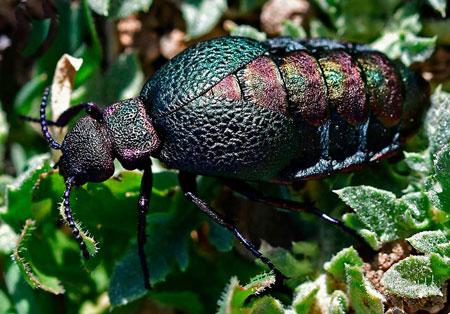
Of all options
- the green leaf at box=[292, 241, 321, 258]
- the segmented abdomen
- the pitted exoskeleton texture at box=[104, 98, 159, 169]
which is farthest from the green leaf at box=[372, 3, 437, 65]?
the pitted exoskeleton texture at box=[104, 98, 159, 169]

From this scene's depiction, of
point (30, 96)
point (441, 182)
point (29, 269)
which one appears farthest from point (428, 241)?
point (30, 96)

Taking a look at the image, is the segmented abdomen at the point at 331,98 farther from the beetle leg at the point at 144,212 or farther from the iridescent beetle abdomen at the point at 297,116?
the beetle leg at the point at 144,212

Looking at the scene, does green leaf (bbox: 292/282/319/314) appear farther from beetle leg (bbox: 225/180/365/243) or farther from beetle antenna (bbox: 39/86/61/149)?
beetle antenna (bbox: 39/86/61/149)

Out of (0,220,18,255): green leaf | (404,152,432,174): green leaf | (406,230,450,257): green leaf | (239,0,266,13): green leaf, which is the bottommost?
(0,220,18,255): green leaf

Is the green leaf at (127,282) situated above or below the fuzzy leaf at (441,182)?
below

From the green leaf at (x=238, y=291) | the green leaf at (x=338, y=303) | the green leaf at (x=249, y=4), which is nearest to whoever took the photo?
the green leaf at (x=238, y=291)

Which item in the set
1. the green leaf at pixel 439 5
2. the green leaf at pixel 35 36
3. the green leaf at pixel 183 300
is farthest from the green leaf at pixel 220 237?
the green leaf at pixel 439 5
